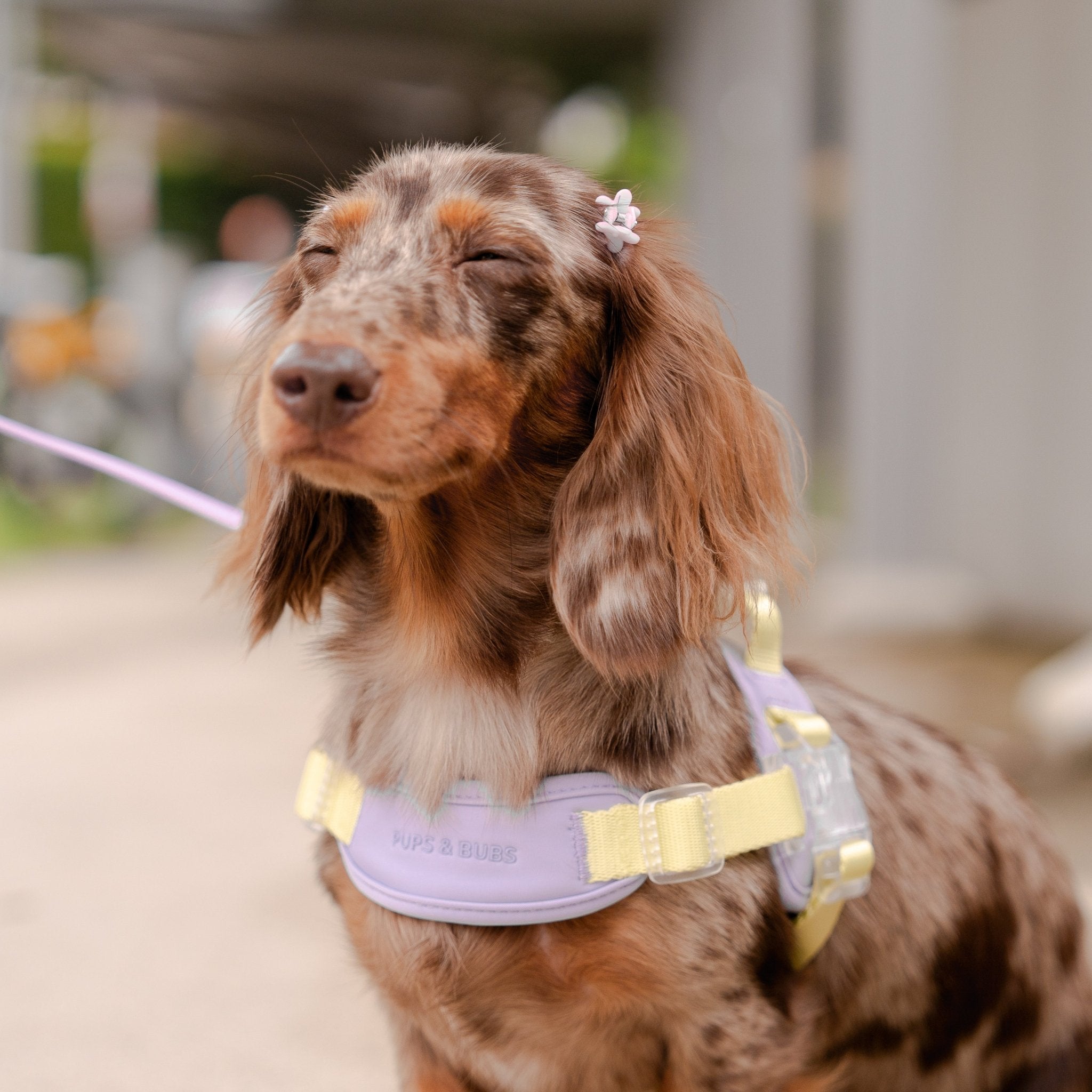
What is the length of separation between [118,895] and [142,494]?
7.91 m

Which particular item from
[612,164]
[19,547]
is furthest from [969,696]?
[19,547]

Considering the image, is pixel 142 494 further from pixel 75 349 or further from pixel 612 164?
pixel 612 164

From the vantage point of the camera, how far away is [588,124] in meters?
10.7

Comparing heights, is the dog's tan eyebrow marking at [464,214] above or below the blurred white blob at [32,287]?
above

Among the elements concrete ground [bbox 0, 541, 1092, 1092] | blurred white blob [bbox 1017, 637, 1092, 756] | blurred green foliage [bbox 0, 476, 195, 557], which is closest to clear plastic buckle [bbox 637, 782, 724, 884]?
concrete ground [bbox 0, 541, 1092, 1092]

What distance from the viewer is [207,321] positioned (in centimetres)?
1060

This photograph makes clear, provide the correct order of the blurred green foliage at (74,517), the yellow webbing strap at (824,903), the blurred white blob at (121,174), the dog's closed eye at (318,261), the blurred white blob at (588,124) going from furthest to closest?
the blurred white blob at (121,174), the blurred white blob at (588,124), the blurred green foliage at (74,517), the dog's closed eye at (318,261), the yellow webbing strap at (824,903)

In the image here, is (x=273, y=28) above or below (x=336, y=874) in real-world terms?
above

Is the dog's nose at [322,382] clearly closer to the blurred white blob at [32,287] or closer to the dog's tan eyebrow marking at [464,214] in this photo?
the dog's tan eyebrow marking at [464,214]

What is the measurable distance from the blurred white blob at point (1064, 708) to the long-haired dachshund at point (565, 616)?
6.28 feet

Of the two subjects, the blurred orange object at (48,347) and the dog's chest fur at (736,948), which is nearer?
the dog's chest fur at (736,948)

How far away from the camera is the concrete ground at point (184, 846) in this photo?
2205 millimetres

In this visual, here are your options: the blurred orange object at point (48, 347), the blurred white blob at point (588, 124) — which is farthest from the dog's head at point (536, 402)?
the blurred white blob at point (588, 124)

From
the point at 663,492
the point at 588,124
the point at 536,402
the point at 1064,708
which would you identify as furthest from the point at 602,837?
the point at 588,124
